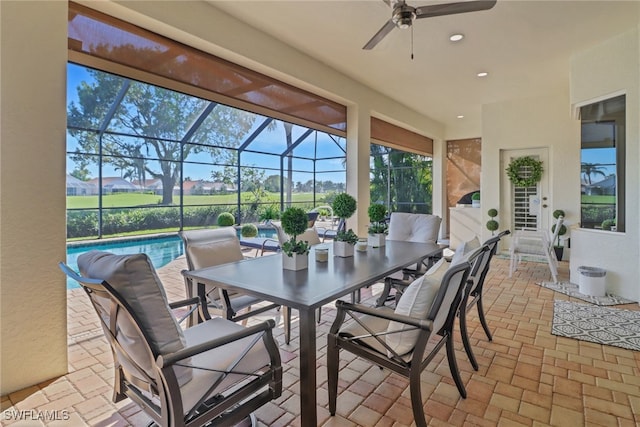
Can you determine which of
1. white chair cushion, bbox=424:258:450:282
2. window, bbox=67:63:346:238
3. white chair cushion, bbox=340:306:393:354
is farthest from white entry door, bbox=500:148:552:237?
white chair cushion, bbox=340:306:393:354

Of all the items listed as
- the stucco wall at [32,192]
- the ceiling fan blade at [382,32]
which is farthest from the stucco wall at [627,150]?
the stucco wall at [32,192]

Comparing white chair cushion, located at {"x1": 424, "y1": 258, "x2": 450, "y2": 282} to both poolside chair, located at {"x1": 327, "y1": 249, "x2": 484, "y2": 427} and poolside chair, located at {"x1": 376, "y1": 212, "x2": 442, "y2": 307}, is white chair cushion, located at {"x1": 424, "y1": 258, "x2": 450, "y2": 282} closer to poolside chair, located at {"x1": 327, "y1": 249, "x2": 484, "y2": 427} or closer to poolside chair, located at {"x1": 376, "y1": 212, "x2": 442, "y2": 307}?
poolside chair, located at {"x1": 327, "y1": 249, "x2": 484, "y2": 427}

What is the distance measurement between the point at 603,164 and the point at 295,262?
14.4ft

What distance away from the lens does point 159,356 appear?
3.72 ft

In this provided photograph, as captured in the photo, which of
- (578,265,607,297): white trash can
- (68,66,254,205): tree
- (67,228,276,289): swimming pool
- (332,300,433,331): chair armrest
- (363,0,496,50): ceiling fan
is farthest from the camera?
(67,228,276,289): swimming pool

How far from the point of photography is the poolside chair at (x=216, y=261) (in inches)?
88.4

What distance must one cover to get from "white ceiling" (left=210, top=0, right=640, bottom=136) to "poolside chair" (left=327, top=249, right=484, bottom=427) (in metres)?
2.45

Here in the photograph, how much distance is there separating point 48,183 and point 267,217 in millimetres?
5729

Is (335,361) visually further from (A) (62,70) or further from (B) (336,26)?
(B) (336,26)

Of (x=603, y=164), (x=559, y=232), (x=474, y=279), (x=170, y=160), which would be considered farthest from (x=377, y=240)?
(x=170, y=160)

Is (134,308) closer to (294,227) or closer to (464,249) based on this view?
(294,227)

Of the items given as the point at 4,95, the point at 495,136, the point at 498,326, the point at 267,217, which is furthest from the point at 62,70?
the point at 495,136

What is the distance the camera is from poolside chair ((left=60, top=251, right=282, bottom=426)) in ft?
3.72

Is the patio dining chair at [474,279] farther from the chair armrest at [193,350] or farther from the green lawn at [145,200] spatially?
the green lawn at [145,200]
